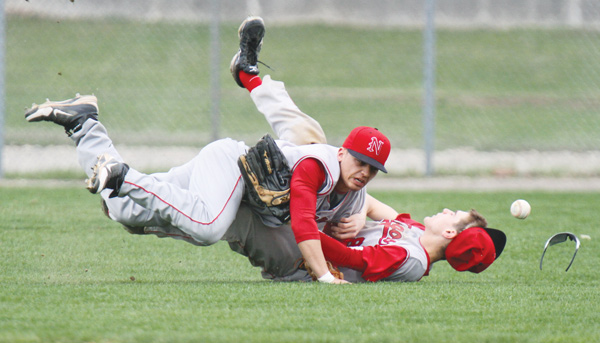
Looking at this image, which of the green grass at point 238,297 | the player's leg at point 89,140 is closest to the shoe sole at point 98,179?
the player's leg at point 89,140

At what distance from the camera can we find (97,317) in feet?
10.7

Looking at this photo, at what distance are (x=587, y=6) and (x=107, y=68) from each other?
7256 mm

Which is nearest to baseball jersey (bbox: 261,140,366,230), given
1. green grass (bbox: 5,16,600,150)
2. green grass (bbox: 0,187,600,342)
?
green grass (bbox: 0,187,600,342)

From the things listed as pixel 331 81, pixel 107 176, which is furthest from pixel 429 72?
pixel 331 81

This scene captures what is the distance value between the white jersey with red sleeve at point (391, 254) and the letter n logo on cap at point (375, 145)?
52 cm

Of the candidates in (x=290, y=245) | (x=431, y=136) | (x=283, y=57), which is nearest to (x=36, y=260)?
(x=290, y=245)

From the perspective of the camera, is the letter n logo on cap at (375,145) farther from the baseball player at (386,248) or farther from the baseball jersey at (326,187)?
the baseball player at (386,248)

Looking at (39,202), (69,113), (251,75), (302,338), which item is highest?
(251,75)

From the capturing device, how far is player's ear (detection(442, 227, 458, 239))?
14.5 feet

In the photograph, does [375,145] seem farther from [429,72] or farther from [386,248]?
[429,72]

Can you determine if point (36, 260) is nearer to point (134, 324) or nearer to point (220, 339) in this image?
point (134, 324)

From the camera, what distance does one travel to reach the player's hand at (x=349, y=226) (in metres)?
4.58

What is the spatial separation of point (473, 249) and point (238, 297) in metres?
1.34

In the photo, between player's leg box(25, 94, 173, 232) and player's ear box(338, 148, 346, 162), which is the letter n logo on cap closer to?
player's ear box(338, 148, 346, 162)
